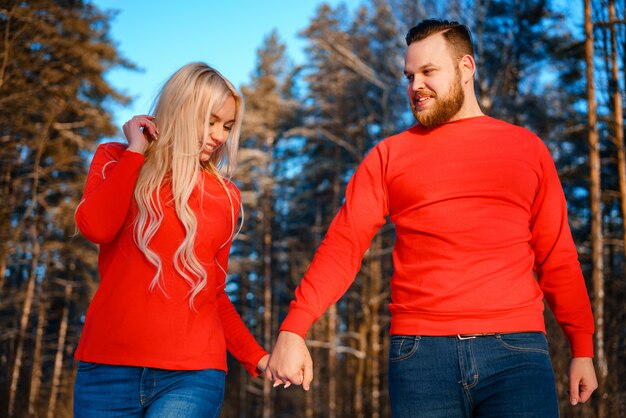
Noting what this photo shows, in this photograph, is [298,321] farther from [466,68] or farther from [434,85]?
[466,68]

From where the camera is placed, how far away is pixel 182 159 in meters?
3.02

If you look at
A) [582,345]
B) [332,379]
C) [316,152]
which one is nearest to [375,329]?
[332,379]

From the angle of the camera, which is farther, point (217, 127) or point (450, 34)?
point (217, 127)

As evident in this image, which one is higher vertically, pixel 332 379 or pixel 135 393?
pixel 135 393

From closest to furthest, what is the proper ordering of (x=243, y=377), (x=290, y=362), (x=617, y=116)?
(x=290, y=362) < (x=617, y=116) < (x=243, y=377)

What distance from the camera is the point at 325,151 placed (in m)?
27.6

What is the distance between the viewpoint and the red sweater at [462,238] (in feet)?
8.25

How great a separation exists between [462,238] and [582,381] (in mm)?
757

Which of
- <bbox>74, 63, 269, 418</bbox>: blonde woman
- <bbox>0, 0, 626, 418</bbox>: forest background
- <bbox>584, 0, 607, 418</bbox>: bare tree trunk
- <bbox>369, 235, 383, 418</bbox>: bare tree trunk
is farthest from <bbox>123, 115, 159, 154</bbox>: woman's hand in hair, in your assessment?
<bbox>369, 235, 383, 418</bbox>: bare tree trunk

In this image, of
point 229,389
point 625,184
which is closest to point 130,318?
point 625,184

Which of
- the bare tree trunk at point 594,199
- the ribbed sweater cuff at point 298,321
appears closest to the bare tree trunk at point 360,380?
the bare tree trunk at point 594,199

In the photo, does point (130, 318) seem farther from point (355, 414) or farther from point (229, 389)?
point (229, 389)

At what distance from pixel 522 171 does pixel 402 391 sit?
1.03 metres

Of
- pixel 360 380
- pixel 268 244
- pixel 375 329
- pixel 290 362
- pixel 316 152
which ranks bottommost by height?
pixel 360 380
